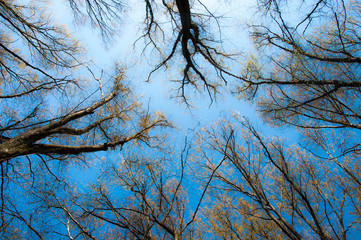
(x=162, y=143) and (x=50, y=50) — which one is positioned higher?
(x=50, y=50)

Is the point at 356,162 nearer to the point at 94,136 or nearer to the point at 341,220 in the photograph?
the point at 341,220

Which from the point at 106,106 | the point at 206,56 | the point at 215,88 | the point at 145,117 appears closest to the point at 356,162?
the point at 215,88

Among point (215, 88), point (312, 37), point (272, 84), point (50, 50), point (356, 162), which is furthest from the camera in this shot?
point (215, 88)

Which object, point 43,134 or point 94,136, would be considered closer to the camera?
point 43,134

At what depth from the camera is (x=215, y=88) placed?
26.9 feet

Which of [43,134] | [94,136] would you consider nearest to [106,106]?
[94,136]

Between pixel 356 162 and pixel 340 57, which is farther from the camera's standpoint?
pixel 356 162

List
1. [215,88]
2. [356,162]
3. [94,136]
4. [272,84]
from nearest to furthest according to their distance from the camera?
[272,84] → [94,136] → [356,162] → [215,88]

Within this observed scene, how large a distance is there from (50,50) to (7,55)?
1.91 metres

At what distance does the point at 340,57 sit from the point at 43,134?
341 inches

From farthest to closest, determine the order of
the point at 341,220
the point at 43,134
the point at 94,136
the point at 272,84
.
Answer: the point at 94,136 < the point at 272,84 < the point at 341,220 < the point at 43,134

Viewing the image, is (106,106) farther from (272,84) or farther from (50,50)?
(272,84)

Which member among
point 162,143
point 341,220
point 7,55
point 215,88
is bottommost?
point 341,220

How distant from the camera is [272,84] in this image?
5.99 m
